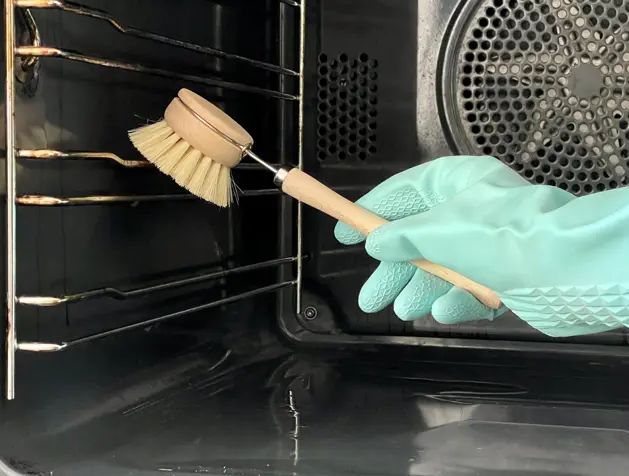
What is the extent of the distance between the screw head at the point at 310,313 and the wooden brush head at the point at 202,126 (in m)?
0.28

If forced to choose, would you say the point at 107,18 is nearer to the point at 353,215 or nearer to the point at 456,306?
the point at 353,215

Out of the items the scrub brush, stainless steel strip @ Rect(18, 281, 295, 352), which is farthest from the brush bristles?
stainless steel strip @ Rect(18, 281, 295, 352)

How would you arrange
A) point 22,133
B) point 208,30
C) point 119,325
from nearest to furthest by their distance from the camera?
point 22,133 → point 119,325 → point 208,30

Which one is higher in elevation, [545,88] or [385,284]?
[545,88]

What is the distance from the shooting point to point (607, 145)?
0.84 metres

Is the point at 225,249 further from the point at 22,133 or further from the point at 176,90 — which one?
the point at 22,133

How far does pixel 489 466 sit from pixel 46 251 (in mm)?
386

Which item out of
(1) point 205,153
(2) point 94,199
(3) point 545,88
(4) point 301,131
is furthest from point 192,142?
(3) point 545,88

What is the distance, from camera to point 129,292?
650 mm

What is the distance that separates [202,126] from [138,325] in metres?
0.19

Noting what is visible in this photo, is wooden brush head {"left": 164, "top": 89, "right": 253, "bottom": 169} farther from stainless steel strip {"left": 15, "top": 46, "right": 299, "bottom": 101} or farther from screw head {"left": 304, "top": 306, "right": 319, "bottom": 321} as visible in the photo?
screw head {"left": 304, "top": 306, "right": 319, "bottom": 321}

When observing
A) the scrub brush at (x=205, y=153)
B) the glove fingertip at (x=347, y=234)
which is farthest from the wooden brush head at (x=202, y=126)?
the glove fingertip at (x=347, y=234)

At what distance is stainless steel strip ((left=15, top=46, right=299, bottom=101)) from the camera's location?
542 millimetres

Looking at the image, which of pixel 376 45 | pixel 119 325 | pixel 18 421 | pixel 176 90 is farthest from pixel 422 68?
pixel 18 421
